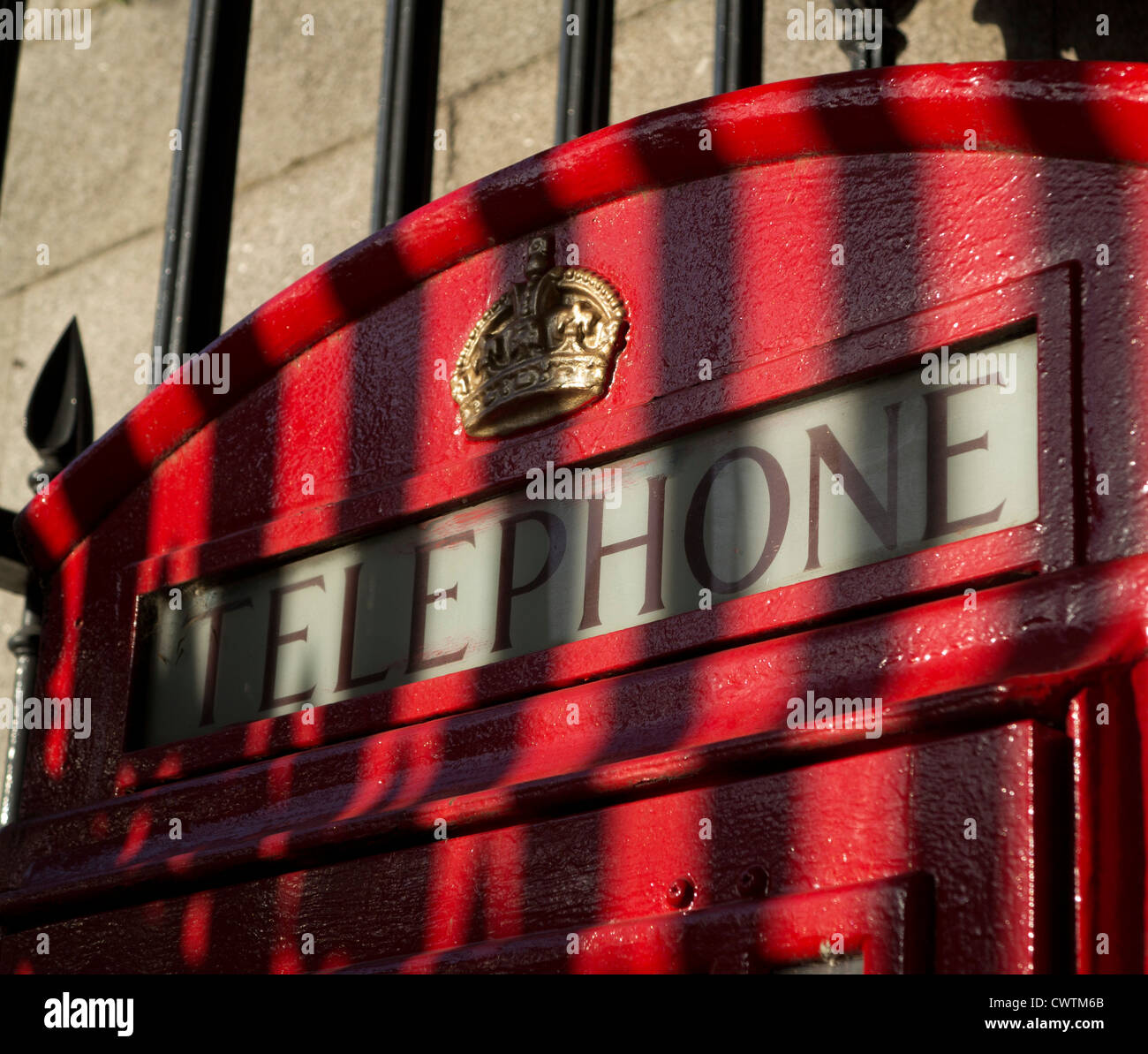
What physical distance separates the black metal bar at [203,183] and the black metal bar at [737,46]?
1.00m

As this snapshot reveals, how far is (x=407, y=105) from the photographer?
3395mm

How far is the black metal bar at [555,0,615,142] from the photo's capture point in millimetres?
3215

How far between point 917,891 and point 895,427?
467 mm

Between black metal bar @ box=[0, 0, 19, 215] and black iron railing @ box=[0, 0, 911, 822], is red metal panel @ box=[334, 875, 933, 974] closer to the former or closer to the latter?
black iron railing @ box=[0, 0, 911, 822]

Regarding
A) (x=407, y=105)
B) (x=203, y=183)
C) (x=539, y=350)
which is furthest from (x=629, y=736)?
(x=203, y=183)

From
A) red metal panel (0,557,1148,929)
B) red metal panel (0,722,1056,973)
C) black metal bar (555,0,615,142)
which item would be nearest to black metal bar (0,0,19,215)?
black metal bar (555,0,615,142)

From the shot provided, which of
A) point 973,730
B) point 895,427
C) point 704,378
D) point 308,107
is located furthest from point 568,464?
point 308,107

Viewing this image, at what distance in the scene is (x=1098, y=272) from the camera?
5.53 feet

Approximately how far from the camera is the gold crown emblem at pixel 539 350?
2012mm

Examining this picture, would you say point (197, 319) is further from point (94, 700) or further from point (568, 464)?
point (568, 464)

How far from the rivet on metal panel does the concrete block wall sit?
6.87 feet

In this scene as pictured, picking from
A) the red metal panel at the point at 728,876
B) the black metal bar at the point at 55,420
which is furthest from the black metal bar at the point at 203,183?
the red metal panel at the point at 728,876

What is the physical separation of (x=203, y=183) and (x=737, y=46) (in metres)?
1.08

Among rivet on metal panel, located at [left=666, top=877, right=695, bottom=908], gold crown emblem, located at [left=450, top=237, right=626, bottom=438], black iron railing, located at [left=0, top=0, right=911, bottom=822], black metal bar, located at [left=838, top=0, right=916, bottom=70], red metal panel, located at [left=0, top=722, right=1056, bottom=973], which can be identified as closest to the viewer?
red metal panel, located at [left=0, top=722, right=1056, bottom=973]
